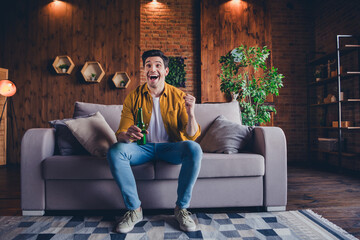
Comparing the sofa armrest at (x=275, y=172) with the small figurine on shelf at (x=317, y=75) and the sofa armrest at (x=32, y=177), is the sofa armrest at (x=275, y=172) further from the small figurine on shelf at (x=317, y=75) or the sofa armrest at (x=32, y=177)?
the small figurine on shelf at (x=317, y=75)

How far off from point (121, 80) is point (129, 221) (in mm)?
3109

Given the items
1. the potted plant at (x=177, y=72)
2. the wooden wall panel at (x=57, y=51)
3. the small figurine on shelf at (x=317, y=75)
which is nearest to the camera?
the small figurine on shelf at (x=317, y=75)

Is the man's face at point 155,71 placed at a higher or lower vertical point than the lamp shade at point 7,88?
lower

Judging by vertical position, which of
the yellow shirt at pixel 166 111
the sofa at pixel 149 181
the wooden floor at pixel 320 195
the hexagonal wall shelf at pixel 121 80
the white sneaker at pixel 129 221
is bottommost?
the wooden floor at pixel 320 195

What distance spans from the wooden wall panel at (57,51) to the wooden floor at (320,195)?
4.18 ft

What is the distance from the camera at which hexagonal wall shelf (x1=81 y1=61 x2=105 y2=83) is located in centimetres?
409

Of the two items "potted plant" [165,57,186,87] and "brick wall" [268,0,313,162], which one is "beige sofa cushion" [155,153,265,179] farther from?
"brick wall" [268,0,313,162]

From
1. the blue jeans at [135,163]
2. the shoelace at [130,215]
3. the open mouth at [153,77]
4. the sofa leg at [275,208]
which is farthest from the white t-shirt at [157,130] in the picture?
the sofa leg at [275,208]

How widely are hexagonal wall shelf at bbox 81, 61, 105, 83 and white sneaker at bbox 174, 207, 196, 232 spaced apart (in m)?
3.17

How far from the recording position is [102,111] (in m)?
2.24

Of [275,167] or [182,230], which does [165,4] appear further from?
[182,230]

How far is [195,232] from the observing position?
1499 mm

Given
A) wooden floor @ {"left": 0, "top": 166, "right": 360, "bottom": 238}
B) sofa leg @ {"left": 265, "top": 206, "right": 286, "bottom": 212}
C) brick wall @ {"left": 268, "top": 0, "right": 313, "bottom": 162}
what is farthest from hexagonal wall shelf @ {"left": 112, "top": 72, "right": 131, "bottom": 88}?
sofa leg @ {"left": 265, "top": 206, "right": 286, "bottom": 212}

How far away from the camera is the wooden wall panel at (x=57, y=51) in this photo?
4.12 metres
